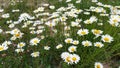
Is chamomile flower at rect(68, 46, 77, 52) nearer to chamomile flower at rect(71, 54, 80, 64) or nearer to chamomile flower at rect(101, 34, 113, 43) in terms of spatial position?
chamomile flower at rect(71, 54, 80, 64)

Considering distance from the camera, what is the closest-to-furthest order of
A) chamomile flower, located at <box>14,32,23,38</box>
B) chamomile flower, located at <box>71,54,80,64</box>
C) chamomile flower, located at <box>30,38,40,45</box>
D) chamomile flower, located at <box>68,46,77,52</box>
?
chamomile flower, located at <box>71,54,80,64</box>
chamomile flower, located at <box>68,46,77,52</box>
chamomile flower, located at <box>30,38,40,45</box>
chamomile flower, located at <box>14,32,23,38</box>

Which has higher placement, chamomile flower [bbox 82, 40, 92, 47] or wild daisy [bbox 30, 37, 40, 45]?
wild daisy [bbox 30, 37, 40, 45]

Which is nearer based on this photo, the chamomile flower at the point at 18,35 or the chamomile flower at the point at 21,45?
the chamomile flower at the point at 21,45

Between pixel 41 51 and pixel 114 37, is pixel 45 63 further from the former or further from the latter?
pixel 114 37

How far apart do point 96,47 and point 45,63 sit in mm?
698

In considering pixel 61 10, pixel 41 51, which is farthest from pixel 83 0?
pixel 41 51

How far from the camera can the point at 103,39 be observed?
153 inches

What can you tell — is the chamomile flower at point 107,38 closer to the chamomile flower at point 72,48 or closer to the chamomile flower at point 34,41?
the chamomile flower at point 72,48

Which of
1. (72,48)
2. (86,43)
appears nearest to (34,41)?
(72,48)

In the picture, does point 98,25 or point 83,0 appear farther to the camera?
point 83,0

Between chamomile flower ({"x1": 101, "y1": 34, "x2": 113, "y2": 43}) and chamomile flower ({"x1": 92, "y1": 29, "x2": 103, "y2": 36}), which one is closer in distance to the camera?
chamomile flower ({"x1": 101, "y1": 34, "x2": 113, "y2": 43})

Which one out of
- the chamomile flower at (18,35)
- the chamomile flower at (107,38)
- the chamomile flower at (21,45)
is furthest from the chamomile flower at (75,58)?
the chamomile flower at (18,35)

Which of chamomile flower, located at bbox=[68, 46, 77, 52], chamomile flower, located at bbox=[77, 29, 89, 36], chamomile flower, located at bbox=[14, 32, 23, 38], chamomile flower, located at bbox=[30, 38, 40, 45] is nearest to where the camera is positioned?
chamomile flower, located at bbox=[68, 46, 77, 52]

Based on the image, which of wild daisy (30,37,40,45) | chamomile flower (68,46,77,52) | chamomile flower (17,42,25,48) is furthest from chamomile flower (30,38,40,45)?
chamomile flower (68,46,77,52)
